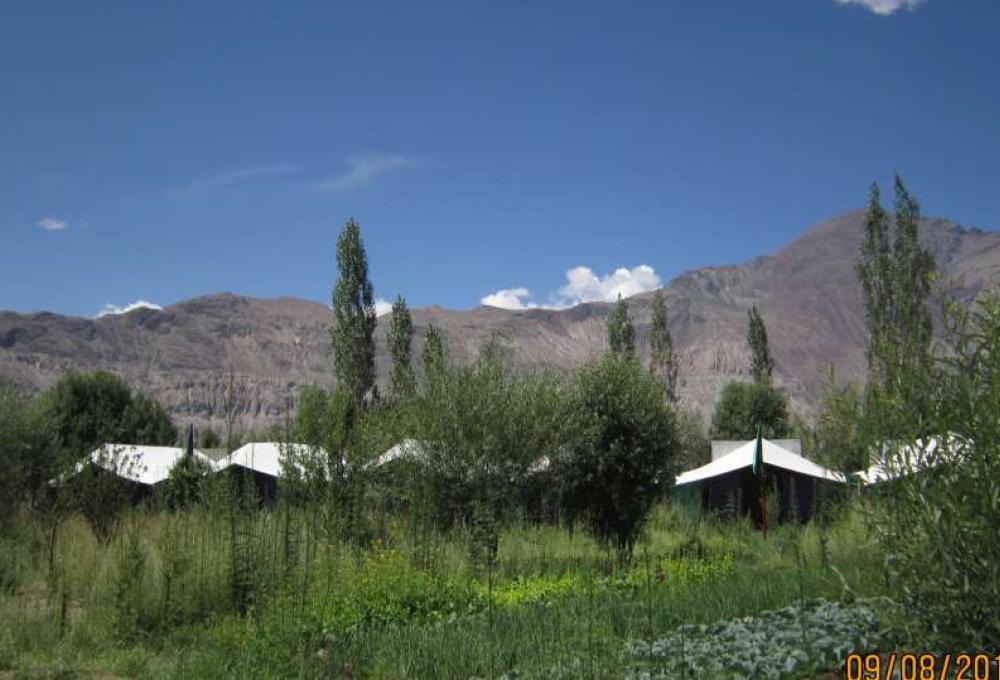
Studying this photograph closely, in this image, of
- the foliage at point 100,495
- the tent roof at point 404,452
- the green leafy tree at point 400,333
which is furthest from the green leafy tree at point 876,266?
the foliage at point 100,495

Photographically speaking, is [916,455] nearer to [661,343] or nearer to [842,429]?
[842,429]

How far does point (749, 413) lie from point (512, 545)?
42257mm

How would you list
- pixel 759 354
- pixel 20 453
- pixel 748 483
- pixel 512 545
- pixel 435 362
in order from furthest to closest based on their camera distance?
pixel 759 354, pixel 748 483, pixel 435 362, pixel 20 453, pixel 512 545

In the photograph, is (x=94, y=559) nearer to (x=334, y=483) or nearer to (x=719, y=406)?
(x=334, y=483)

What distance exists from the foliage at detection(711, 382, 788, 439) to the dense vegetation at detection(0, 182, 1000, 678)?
33.5 metres

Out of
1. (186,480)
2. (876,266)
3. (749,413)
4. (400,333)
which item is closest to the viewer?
(186,480)

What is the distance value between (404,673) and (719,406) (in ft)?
180

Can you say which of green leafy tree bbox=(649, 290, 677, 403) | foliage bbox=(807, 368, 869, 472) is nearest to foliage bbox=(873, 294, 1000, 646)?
foliage bbox=(807, 368, 869, 472)

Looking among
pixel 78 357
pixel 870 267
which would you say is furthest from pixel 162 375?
pixel 870 267

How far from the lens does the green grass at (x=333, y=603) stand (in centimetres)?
727

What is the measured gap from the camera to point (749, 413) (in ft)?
186

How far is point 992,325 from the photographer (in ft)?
18.5

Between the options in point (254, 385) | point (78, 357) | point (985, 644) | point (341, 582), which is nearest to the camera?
point (985, 644)

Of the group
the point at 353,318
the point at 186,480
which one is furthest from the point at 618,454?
the point at 353,318
